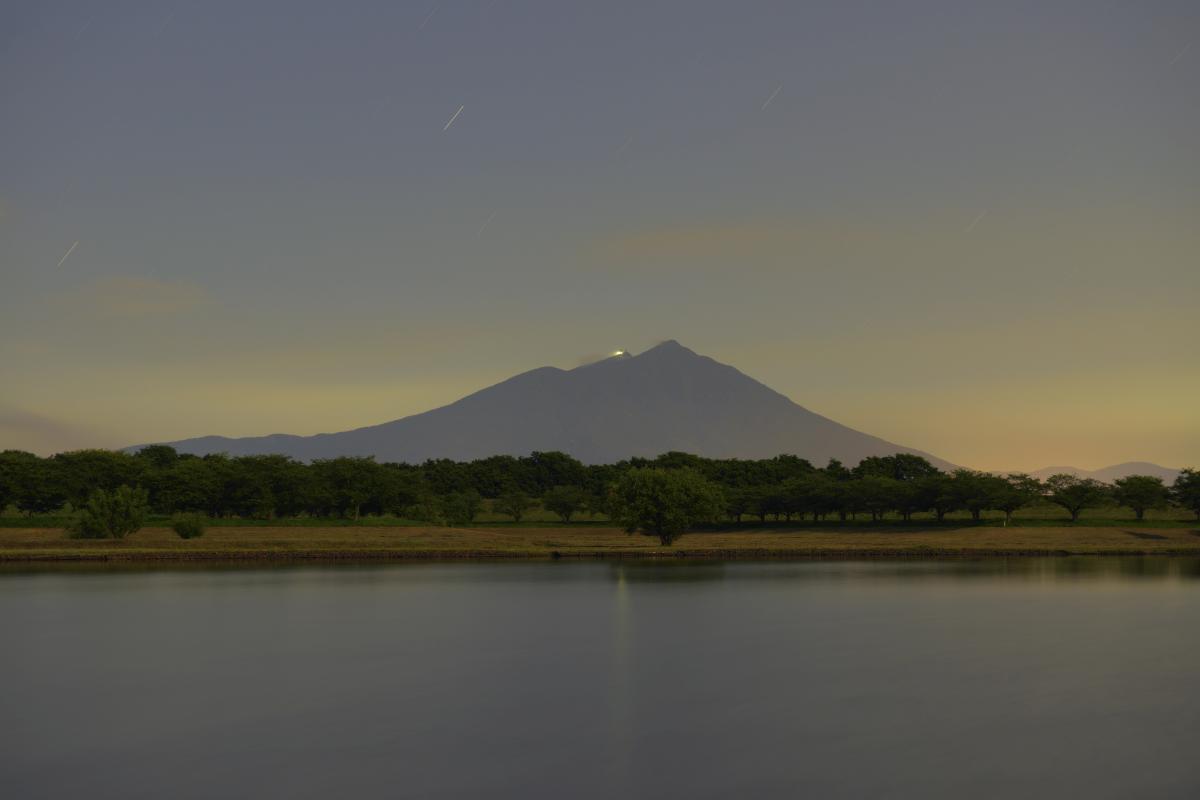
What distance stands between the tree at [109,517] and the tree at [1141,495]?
117 m

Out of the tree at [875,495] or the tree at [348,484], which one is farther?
the tree at [875,495]

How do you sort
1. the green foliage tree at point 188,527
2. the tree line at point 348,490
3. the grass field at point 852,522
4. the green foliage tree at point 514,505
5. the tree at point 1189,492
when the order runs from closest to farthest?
1. the green foliage tree at point 188,527
2. the grass field at point 852,522
3. the tree line at point 348,490
4. the tree at point 1189,492
5. the green foliage tree at point 514,505

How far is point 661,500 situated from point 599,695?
7441 cm

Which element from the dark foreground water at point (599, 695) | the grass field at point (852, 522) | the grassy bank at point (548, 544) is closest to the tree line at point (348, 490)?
the grass field at point (852, 522)

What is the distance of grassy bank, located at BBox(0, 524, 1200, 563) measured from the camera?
338ft

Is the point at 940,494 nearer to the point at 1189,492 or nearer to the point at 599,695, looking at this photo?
the point at 1189,492

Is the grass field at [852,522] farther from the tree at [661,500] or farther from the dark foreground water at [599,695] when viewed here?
the dark foreground water at [599,695]

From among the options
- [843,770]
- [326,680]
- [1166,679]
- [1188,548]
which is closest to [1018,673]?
[1166,679]

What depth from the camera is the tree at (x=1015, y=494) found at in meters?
137

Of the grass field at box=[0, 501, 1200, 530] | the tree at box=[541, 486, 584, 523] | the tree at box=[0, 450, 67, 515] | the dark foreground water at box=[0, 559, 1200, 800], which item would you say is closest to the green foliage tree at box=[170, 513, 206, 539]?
the grass field at box=[0, 501, 1200, 530]

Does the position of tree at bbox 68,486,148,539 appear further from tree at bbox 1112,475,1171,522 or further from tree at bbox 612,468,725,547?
tree at bbox 1112,475,1171,522

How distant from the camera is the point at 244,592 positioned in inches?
2768

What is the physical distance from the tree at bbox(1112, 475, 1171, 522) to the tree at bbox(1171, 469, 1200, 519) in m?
1.31

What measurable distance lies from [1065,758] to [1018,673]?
13.0 m
